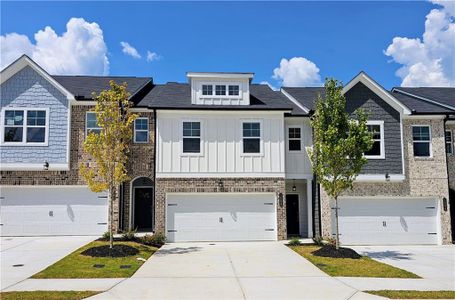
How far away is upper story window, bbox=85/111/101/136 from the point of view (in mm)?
17766

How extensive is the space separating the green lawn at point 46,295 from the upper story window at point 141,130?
1027cm

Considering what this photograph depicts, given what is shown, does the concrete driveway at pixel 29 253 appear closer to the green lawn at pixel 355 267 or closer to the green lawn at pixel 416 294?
the green lawn at pixel 355 267

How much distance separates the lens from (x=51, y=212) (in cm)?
1745

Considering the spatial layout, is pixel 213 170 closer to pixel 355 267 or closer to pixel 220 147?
pixel 220 147

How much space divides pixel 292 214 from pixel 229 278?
10.1 meters

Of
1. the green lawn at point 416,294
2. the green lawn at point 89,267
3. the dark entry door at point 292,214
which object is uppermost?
the dark entry door at point 292,214

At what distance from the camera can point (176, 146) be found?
17.5m

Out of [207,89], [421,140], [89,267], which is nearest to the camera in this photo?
[89,267]

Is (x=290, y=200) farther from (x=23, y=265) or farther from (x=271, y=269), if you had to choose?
(x=23, y=265)

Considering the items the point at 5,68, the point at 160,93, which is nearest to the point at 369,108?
the point at 160,93

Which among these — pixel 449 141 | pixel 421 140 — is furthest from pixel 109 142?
pixel 449 141

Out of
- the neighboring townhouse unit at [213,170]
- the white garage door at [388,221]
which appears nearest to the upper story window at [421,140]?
the neighboring townhouse unit at [213,170]

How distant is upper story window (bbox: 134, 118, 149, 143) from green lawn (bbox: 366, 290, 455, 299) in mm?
12537

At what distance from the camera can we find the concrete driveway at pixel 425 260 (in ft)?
33.8
